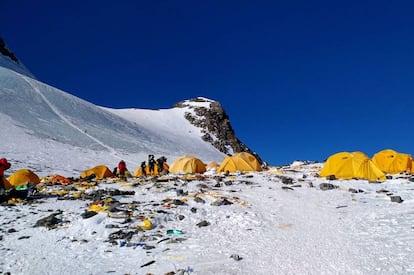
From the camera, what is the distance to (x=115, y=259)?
8141 millimetres

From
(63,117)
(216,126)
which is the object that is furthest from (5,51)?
(216,126)

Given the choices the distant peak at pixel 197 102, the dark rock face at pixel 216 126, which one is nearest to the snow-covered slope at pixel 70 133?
the dark rock face at pixel 216 126

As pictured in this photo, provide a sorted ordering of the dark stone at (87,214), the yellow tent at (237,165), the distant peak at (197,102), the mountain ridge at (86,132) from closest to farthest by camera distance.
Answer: the dark stone at (87,214) → the yellow tent at (237,165) → the mountain ridge at (86,132) → the distant peak at (197,102)

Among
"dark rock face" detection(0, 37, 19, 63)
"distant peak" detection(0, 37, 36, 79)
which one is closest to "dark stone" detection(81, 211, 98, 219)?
"distant peak" detection(0, 37, 36, 79)

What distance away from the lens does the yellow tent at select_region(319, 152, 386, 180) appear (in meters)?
19.5

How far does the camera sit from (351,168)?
19875 mm

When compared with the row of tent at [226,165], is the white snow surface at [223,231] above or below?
below

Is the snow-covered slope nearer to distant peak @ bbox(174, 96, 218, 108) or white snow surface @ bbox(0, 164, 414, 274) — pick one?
distant peak @ bbox(174, 96, 218, 108)

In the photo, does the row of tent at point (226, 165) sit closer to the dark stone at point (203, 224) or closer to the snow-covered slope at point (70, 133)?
the snow-covered slope at point (70, 133)

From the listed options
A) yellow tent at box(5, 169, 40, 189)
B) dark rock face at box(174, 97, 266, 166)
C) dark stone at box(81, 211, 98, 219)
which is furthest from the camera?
dark rock face at box(174, 97, 266, 166)

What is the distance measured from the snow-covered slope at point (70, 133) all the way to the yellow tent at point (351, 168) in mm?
24659

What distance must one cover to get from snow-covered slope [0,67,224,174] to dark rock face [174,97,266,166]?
171 inches

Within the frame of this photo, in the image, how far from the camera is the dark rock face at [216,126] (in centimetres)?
9694

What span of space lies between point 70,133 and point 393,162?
152ft
